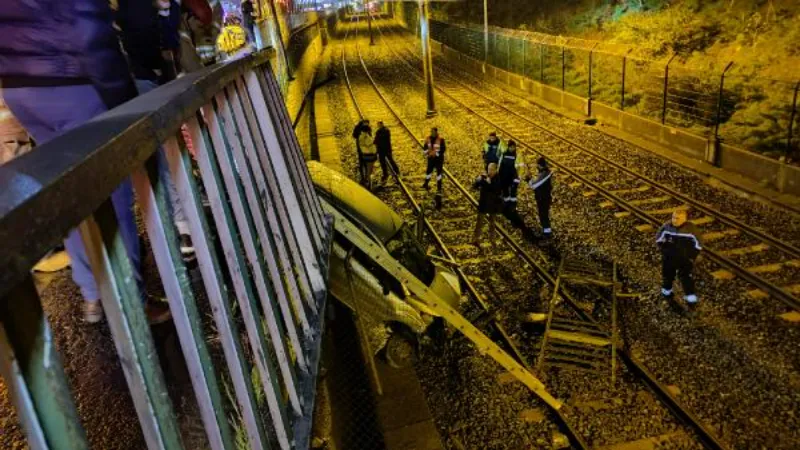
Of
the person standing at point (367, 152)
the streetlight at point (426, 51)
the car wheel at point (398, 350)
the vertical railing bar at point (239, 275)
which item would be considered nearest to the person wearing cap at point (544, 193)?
the person standing at point (367, 152)

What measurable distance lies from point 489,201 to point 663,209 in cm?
370

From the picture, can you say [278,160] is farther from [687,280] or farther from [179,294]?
[687,280]

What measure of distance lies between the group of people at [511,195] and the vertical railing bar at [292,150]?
19.2ft

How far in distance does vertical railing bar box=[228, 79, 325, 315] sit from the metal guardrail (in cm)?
1

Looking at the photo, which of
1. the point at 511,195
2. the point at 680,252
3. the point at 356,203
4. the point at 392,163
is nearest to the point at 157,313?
the point at 356,203

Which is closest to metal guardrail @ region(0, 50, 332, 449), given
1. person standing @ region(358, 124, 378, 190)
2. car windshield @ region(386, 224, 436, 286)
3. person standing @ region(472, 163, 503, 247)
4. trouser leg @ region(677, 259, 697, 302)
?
car windshield @ region(386, 224, 436, 286)

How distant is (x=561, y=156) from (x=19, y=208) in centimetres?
1538

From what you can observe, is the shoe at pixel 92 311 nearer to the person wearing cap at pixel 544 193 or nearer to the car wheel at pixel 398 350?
the car wheel at pixel 398 350

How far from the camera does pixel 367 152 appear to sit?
44.5 ft

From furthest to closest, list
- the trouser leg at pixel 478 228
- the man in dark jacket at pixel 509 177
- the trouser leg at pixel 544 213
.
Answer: the man in dark jacket at pixel 509 177
the trouser leg at pixel 478 228
the trouser leg at pixel 544 213

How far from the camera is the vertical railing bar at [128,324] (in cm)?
123

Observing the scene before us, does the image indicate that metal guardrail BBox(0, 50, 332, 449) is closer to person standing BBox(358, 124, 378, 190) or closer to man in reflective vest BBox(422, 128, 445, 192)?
man in reflective vest BBox(422, 128, 445, 192)

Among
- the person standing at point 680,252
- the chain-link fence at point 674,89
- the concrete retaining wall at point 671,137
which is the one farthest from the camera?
the chain-link fence at point 674,89

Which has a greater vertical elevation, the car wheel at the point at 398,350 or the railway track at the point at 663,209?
the car wheel at the point at 398,350
